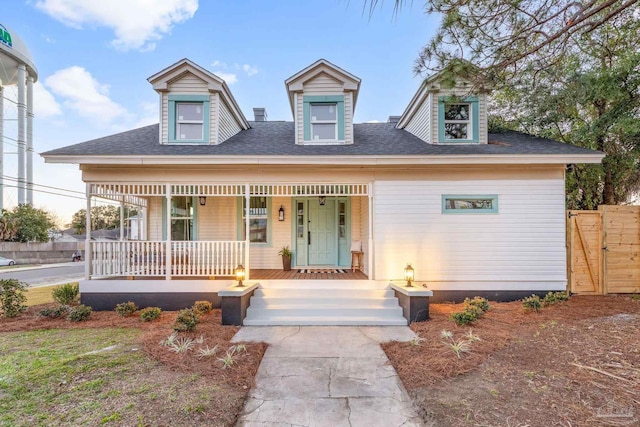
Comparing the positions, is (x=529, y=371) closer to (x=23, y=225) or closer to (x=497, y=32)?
(x=497, y=32)

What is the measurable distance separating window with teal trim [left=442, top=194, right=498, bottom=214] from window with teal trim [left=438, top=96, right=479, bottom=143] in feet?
5.10

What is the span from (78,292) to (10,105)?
3412 cm

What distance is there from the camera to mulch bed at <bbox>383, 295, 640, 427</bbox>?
2.64 meters

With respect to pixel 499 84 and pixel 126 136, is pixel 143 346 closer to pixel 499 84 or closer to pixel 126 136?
pixel 126 136

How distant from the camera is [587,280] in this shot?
6.76 meters

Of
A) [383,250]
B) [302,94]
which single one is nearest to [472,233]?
[383,250]

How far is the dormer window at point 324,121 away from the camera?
7.62 metres

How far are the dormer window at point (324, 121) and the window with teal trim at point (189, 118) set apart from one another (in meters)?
2.70

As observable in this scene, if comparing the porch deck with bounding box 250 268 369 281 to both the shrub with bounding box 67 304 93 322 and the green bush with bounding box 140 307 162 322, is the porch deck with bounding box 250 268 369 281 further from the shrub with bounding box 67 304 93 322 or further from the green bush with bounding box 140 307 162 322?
the shrub with bounding box 67 304 93 322

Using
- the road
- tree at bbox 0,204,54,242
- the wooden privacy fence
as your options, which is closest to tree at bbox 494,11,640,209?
the wooden privacy fence

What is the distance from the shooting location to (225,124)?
26.1 feet

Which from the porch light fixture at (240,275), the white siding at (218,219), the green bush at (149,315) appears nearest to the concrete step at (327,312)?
the porch light fixture at (240,275)

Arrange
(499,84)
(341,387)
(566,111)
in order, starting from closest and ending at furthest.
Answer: (341,387) < (499,84) < (566,111)

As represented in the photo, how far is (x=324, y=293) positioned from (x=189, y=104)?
228 inches
